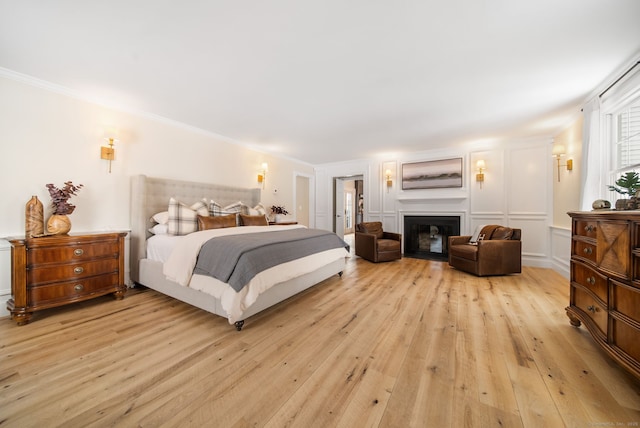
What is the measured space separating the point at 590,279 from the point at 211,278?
322 cm

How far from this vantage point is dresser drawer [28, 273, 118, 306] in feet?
7.22

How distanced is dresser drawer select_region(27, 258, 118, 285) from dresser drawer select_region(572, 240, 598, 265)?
4658 millimetres

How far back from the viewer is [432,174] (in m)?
5.35

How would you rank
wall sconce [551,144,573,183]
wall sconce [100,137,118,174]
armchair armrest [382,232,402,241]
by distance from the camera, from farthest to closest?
1. armchair armrest [382,232,402,241]
2. wall sconce [551,144,573,183]
3. wall sconce [100,137,118,174]

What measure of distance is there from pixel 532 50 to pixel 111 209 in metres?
4.94

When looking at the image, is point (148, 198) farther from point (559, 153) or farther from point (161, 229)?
point (559, 153)

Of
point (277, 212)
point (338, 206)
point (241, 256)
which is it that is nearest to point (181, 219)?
point (241, 256)

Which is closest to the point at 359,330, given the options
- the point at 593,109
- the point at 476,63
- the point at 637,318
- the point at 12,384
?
the point at 637,318

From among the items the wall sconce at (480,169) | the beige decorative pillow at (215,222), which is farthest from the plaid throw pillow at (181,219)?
the wall sconce at (480,169)

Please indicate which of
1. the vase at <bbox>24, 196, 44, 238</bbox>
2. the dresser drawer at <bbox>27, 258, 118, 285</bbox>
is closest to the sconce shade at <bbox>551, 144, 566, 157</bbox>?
the dresser drawer at <bbox>27, 258, 118, 285</bbox>

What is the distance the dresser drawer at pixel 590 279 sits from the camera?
1.64 metres

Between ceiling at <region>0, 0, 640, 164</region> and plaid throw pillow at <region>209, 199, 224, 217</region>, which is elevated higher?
ceiling at <region>0, 0, 640, 164</region>

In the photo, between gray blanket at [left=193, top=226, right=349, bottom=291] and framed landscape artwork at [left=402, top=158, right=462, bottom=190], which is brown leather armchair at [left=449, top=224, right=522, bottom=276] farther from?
gray blanket at [left=193, top=226, right=349, bottom=291]

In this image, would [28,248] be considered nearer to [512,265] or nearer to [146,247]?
[146,247]
